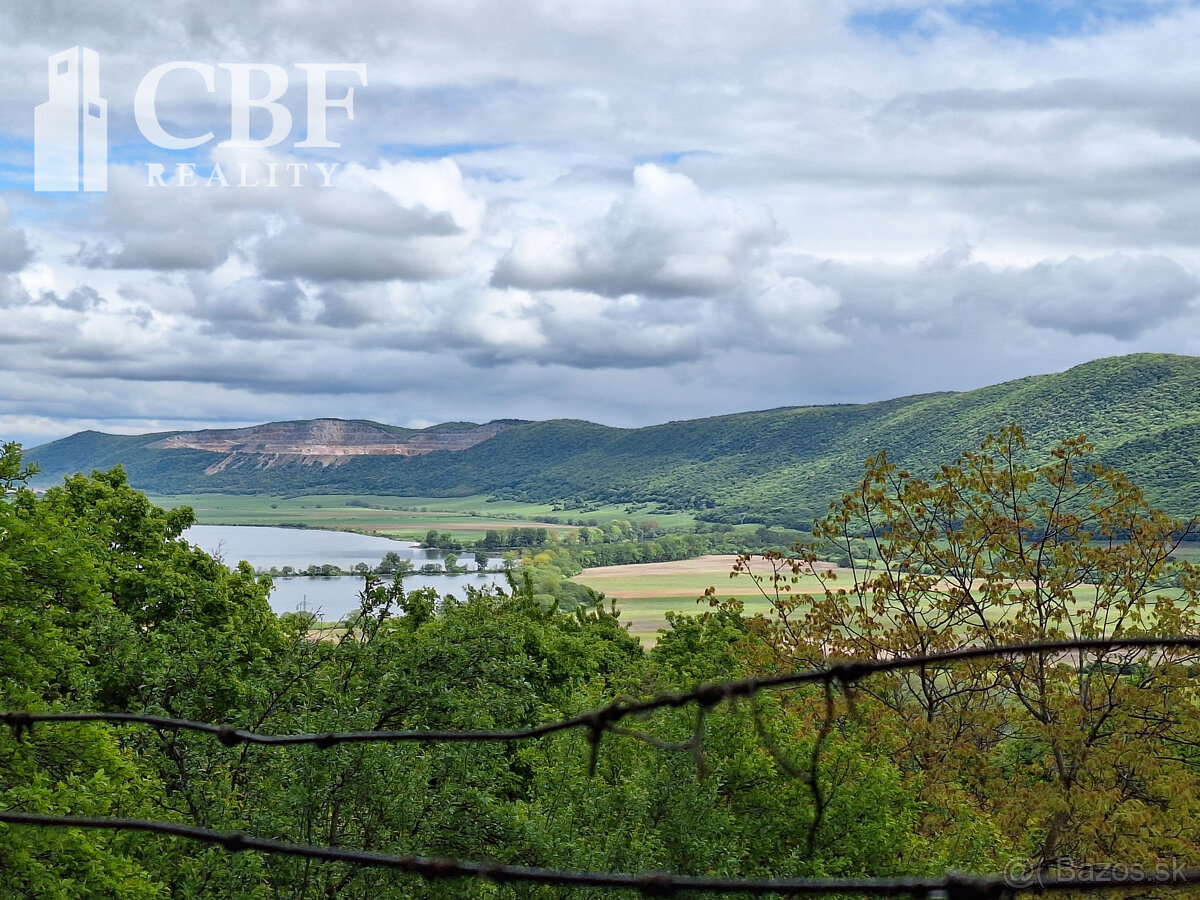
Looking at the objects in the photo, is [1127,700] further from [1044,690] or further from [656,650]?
[656,650]

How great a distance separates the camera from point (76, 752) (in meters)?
14.7

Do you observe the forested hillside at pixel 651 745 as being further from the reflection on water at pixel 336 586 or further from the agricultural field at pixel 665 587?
the reflection on water at pixel 336 586

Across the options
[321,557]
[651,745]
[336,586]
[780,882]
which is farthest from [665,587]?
[780,882]

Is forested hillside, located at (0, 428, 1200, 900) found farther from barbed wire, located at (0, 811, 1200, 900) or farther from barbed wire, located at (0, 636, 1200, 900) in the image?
barbed wire, located at (0, 811, 1200, 900)

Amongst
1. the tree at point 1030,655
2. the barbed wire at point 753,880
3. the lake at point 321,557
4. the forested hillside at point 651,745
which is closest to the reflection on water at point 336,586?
the lake at point 321,557

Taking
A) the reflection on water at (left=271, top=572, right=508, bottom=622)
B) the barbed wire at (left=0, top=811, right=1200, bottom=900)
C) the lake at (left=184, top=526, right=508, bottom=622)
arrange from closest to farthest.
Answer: the barbed wire at (left=0, top=811, right=1200, bottom=900)
the reflection on water at (left=271, top=572, right=508, bottom=622)
the lake at (left=184, top=526, right=508, bottom=622)

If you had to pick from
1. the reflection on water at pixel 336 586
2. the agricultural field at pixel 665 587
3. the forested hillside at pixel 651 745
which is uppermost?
the forested hillside at pixel 651 745

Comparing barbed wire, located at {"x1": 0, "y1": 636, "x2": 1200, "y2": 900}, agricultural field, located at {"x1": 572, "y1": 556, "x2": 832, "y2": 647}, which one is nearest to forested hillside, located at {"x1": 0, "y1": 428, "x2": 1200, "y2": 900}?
barbed wire, located at {"x1": 0, "y1": 636, "x2": 1200, "y2": 900}

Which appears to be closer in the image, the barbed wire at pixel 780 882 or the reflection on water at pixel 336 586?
the barbed wire at pixel 780 882

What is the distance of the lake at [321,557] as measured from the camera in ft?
288

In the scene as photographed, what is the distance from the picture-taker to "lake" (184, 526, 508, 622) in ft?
288

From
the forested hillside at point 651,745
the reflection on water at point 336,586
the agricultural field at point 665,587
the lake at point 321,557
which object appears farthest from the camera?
the lake at point 321,557

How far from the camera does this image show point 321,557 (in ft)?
434

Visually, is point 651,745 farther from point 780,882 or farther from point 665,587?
point 665,587
